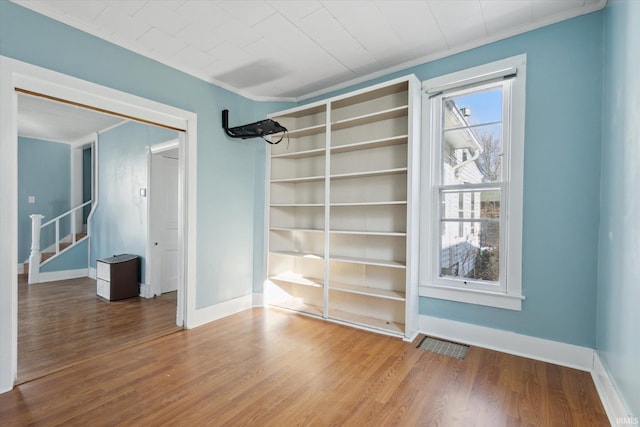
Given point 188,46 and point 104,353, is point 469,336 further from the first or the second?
point 188,46

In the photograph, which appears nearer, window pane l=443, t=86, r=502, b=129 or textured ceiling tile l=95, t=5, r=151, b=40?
textured ceiling tile l=95, t=5, r=151, b=40

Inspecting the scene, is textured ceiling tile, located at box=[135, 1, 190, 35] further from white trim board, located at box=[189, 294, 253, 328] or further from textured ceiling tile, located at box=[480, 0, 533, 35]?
white trim board, located at box=[189, 294, 253, 328]

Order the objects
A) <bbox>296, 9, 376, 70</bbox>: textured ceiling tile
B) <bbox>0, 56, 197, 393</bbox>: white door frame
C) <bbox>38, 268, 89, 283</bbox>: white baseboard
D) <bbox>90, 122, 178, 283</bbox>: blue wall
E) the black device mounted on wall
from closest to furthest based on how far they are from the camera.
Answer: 1. <bbox>0, 56, 197, 393</bbox>: white door frame
2. <bbox>296, 9, 376, 70</bbox>: textured ceiling tile
3. the black device mounted on wall
4. <bbox>90, 122, 178, 283</bbox>: blue wall
5. <bbox>38, 268, 89, 283</bbox>: white baseboard

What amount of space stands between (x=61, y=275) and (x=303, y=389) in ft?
19.0

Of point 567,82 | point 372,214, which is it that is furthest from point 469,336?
point 567,82

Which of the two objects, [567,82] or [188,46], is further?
[188,46]

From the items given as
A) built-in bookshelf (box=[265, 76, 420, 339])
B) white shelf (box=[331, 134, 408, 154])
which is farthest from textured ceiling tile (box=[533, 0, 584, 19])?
white shelf (box=[331, 134, 408, 154])

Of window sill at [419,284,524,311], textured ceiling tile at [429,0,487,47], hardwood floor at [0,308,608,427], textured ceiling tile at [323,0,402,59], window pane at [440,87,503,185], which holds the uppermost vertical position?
textured ceiling tile at [429,0,487,47]

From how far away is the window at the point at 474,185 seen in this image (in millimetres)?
2490

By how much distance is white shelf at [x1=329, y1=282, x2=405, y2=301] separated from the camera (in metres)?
2.90

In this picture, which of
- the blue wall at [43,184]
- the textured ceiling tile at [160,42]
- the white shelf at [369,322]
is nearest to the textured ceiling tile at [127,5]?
the textured ceiling tile at [160,42]

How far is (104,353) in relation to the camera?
2.55m

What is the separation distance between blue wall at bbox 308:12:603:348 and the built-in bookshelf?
92cm

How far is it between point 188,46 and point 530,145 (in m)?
3.15
